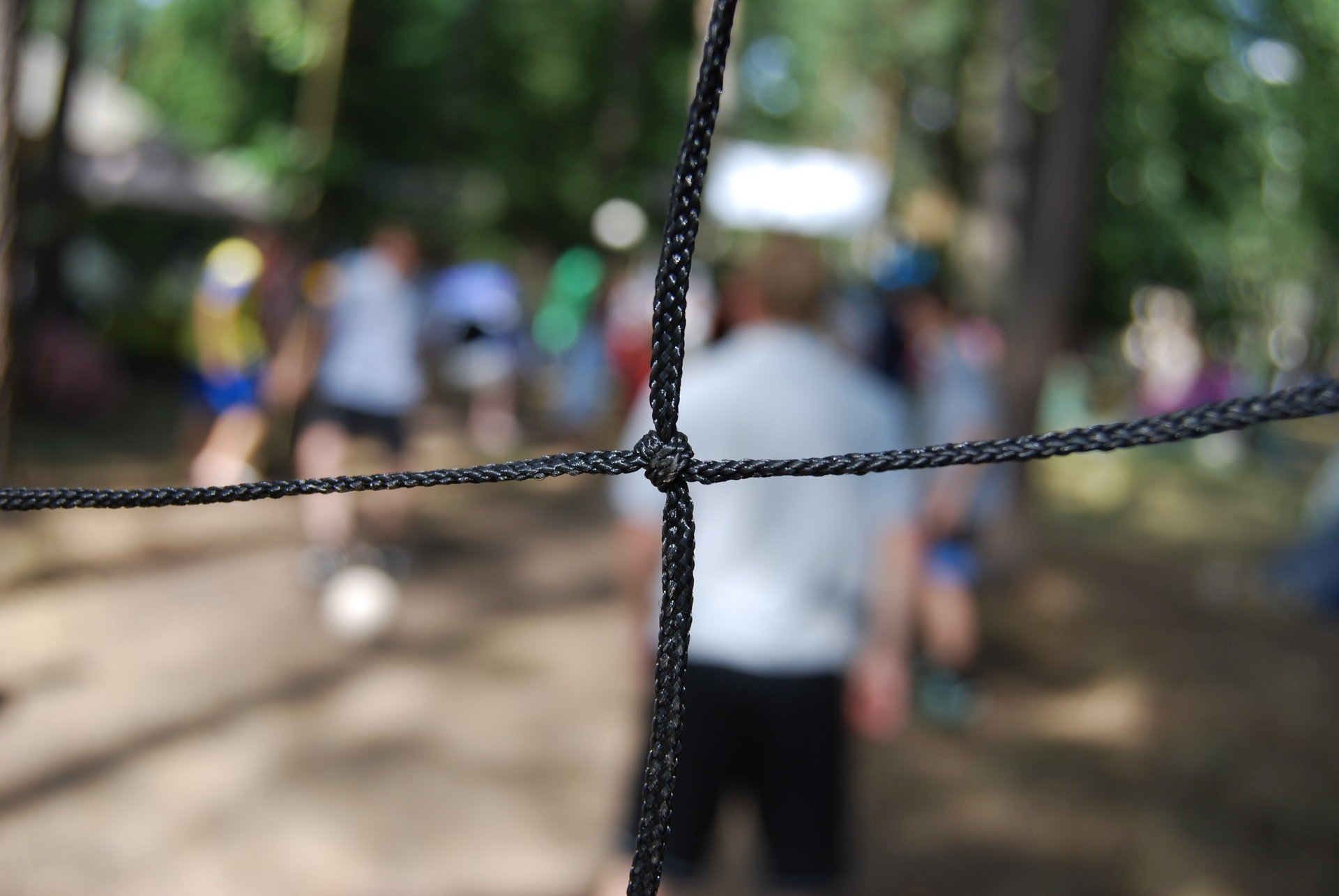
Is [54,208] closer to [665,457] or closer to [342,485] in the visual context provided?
[342,485]

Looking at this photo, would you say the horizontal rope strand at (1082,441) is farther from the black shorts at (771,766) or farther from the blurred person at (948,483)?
the blurred person at (948,483)

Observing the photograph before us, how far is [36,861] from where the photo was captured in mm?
2818

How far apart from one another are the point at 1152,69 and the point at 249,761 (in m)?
9.90

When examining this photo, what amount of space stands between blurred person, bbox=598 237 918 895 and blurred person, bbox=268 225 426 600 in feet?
9.99

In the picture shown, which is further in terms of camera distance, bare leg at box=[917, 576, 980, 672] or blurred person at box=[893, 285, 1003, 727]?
bare leg at box=[917, 576, 980, 672]

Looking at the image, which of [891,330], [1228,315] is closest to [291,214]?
[891,330]

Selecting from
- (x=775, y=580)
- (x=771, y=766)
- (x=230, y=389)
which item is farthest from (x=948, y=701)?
(x=230, y=389)

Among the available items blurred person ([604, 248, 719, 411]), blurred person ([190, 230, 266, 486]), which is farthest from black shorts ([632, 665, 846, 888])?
blurred person ([604, 248, 719, 411])

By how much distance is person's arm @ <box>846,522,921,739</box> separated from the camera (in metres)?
2.63

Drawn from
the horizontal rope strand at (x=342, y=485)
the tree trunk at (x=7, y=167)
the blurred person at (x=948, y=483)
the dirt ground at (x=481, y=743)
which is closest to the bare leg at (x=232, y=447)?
the dirt ground at (x=481, y=743)

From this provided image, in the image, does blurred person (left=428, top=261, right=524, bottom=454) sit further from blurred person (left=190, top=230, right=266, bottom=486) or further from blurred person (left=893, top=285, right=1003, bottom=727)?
blurred person (left=893, top=285, right=1003, bottom=727)

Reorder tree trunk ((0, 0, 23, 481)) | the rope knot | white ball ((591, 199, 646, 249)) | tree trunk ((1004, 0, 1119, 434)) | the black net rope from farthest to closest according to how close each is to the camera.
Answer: white ball ((591, 199, 646, 249)) < tree trunk ((1004, 0, 1119, 434)) < tree trunk ((0, 0, 23, 481)) < the rope knot < the black net rope

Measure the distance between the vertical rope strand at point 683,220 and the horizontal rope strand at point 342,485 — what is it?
0.31 feet

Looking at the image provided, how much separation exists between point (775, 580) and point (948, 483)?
1.95 m
